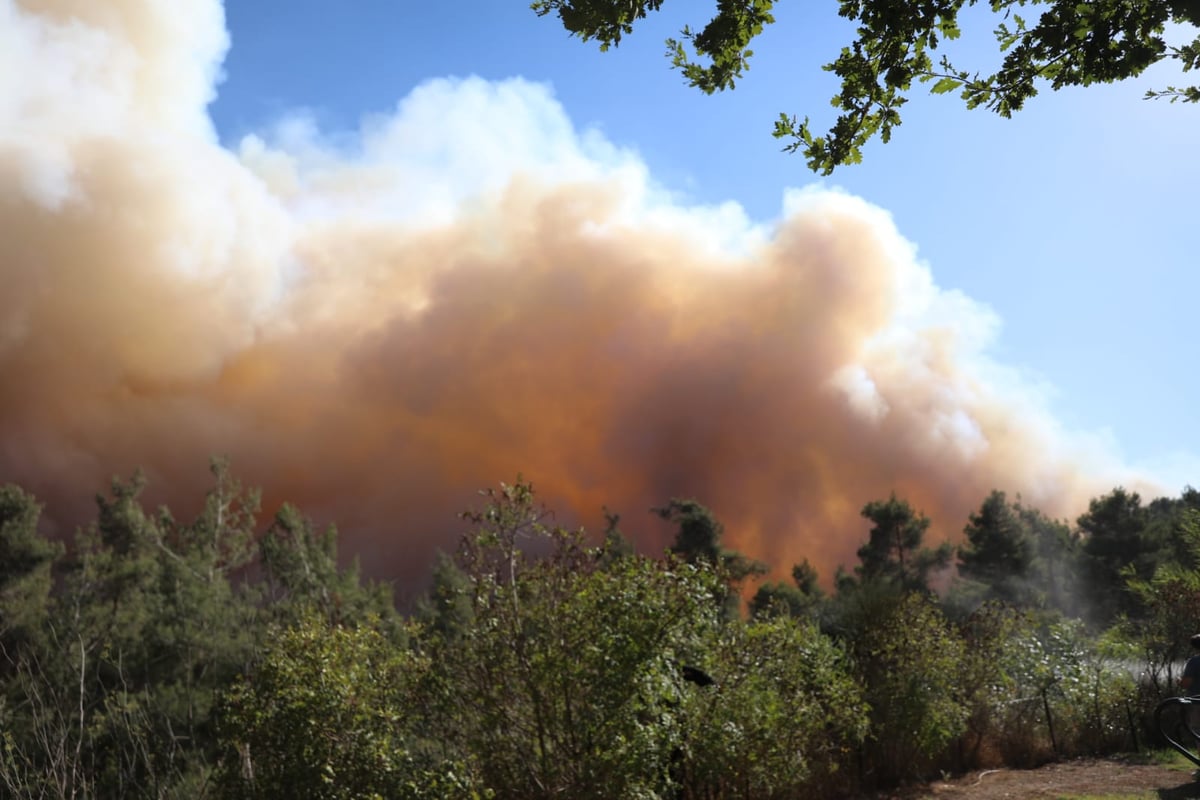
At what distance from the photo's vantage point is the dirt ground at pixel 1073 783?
11484mm

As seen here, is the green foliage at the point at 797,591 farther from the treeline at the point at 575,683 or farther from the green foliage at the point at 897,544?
the treeline at the point at 575,683

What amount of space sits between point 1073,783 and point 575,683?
9692 mm

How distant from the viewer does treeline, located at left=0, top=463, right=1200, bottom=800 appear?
7285 millimetres

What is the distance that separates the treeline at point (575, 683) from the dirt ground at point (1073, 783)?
2.22 feet

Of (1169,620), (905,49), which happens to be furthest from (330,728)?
(1169,620)

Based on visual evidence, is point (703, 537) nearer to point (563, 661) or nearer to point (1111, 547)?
point (1111, 547)

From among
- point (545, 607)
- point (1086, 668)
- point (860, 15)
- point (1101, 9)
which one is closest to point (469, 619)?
point (545, 607)

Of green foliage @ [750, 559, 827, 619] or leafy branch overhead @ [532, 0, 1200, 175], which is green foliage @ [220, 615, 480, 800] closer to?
leafy branch overhead @ [532, 0, 1200, 175]

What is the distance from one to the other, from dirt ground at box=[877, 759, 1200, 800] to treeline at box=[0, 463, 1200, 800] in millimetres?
676

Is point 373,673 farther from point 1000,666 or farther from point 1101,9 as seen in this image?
point 1000,666

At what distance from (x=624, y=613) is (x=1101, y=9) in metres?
5.38

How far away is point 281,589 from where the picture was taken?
32938 mm

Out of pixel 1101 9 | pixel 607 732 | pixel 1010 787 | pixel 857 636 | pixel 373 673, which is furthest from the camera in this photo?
pixel 857 636

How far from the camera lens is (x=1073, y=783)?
12656 mm
